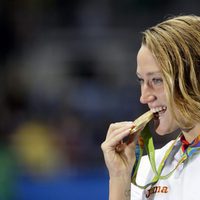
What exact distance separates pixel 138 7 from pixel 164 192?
6092mm

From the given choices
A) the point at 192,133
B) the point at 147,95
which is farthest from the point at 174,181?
the point at 147,95

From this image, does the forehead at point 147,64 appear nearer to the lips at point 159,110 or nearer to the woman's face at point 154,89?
the woman's face at point 154,89

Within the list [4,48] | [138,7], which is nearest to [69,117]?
[4,48]

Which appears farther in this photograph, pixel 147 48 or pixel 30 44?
pixel 30 44

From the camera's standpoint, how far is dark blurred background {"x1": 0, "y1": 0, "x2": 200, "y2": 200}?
6.57m

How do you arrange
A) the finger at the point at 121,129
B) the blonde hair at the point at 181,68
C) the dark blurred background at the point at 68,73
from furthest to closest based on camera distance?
the dark blurred background at the point at 68,73 < the finger at the point at 121,129 < the blonde hair at the point at 181,68

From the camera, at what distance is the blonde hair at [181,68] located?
203cm

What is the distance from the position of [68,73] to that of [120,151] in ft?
18.5

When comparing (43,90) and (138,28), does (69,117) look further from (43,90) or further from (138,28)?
(138,28)

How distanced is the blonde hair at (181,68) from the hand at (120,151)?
21 centimetres

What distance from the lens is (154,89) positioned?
6.83ft

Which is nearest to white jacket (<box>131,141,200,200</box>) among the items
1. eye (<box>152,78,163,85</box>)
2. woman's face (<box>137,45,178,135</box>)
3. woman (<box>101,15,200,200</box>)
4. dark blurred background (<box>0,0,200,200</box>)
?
woman (<box>101,15,200,200</box>)

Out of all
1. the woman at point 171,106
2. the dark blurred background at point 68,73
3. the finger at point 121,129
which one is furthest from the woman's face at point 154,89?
the dark blurred background at point 68,73

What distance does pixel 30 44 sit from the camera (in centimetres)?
796
